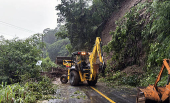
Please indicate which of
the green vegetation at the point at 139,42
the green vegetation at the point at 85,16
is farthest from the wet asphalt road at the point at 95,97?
the green vegetation at the point at 85,16

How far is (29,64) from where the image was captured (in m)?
14.7

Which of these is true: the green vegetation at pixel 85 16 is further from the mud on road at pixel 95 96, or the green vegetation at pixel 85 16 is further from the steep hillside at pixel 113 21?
the mud on road at pixel 95 96

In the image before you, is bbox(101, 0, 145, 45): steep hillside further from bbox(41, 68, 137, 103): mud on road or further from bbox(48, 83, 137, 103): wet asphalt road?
bbox(48, 83, 137, 103): wet asphalt road

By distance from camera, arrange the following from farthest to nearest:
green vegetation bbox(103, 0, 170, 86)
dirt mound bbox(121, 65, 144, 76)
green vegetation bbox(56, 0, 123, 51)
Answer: green vegetation bbox(56, 0, 123, 51) < dirt mound bbox(121, 65, 144, 76) < green vegetation bbox(103, 0, 170, 86)

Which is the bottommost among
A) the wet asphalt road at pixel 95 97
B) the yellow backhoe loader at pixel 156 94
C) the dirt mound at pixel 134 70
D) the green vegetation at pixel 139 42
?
the wet asphalt road at pixel 95 97

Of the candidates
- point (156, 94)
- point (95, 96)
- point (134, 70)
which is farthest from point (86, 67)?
point (156, 94)

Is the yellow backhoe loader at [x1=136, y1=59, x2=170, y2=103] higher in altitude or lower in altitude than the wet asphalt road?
higher

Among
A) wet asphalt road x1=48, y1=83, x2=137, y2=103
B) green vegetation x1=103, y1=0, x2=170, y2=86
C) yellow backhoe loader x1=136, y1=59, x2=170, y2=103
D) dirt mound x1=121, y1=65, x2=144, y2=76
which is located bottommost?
wet asphalt road x1=48, y1=83, x2=137, y2=103

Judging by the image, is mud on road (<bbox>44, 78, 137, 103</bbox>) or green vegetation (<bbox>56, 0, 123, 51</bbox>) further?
green vegetation (<bbox>56, 0, 123, 51</bbox>)

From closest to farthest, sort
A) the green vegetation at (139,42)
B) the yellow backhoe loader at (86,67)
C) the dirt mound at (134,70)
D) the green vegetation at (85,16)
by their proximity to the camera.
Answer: the green vegetation at (139,42) → the yellow backhoe loader at (86,67) → the dirt mound at (134,70) → the green vegetation at (85,16)

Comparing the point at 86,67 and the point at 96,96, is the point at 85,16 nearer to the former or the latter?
the point at 86,67

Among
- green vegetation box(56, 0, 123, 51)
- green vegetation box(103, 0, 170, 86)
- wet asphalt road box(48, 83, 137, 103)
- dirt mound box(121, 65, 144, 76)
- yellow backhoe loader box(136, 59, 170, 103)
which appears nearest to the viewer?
yellow backhoe loader box(136, 59, 170, 103)

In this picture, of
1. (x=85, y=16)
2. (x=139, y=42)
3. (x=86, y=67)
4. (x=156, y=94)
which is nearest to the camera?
(x=156, y=94)

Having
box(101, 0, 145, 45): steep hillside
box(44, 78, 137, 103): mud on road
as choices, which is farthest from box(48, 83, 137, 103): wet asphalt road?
box(101, 0, 145, 45): steep hillside
